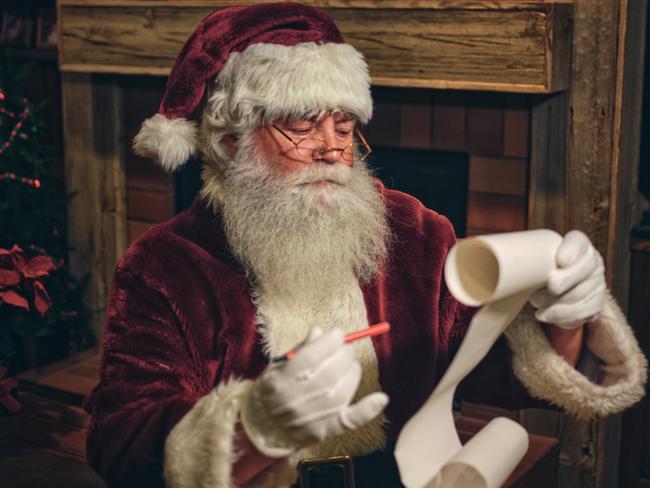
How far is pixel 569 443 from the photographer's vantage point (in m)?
3.04

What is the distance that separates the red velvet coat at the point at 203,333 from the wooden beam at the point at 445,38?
804mm

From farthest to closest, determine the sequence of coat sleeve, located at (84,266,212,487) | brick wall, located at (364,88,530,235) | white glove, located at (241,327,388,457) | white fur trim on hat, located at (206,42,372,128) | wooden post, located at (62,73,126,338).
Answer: wooden post, located at (62,73,126,338) → brick wall, located at (364,88,530,235) → white fur trim on hat, located at (206,42,372,128) → coat sleeve, located at (84,266,212,487) → white glove, located at (241,327,388,457)

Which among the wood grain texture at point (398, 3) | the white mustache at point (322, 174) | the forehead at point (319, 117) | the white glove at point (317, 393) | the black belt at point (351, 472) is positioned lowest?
the black belt at point (351, 472)

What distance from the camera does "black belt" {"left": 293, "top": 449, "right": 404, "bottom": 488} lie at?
6.42 feet

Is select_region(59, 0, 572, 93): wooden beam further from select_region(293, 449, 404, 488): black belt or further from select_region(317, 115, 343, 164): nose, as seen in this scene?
select_region(293, 449, 404, 488): black belt

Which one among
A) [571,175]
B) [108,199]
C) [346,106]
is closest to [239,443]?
[346,106]

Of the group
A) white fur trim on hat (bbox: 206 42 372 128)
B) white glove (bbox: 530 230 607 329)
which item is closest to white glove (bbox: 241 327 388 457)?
white glove (bbox: 530 230 607 329)

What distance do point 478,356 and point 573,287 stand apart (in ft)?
0.67

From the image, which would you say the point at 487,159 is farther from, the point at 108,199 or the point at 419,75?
the point at 108,199

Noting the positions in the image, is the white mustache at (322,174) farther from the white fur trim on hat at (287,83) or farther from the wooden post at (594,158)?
the wooden post at (594,158)

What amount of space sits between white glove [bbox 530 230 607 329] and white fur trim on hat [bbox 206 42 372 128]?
1.74ft

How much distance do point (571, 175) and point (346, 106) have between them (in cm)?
113

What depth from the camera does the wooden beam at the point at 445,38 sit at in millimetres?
2789

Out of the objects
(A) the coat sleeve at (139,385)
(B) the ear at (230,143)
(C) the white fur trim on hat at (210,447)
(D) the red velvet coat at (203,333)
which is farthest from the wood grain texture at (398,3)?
(C) the white fur trim on hat at (210,447)
